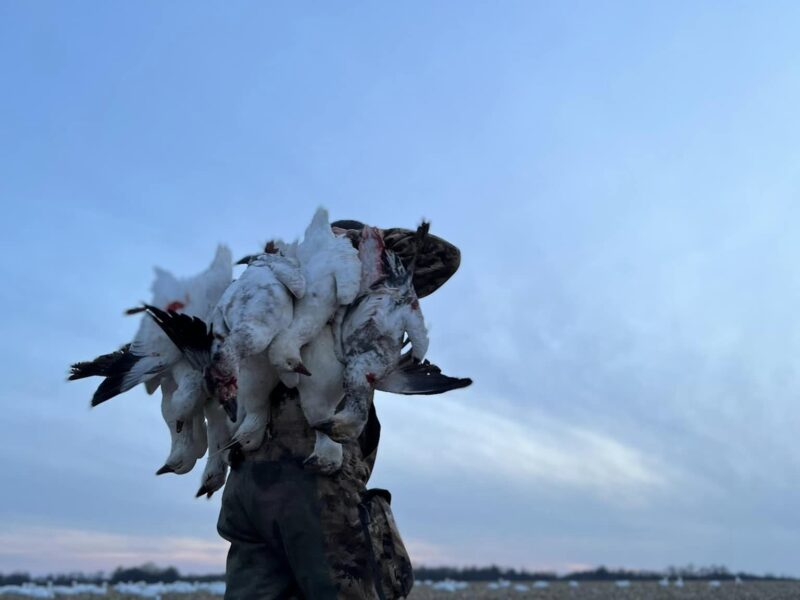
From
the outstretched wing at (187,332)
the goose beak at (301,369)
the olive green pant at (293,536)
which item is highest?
the outstretched wing at (187,332)

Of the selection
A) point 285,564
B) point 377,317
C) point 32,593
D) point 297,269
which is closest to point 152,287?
point 297,269

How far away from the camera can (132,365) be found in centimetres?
331

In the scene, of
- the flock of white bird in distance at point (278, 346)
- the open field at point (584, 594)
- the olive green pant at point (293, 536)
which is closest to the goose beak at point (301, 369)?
the flock of white bird in distance at point (278, 346)

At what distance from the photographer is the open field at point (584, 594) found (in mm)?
14086

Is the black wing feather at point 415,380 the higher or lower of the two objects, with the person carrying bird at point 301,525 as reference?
higher

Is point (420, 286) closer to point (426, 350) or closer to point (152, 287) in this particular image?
point (426, 350)

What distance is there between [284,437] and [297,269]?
57 cm

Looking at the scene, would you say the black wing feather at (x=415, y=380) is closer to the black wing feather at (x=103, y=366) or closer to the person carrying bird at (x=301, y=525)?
the person carrying bird at (x=301, y=525)

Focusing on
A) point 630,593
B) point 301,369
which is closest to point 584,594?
point 630,593

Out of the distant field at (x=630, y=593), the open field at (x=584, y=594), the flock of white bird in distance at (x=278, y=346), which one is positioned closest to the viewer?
the flock of white bird in distance at (x=278, y=346)

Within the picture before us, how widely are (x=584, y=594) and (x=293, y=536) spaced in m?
15.3

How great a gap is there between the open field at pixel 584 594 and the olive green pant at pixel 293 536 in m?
10.9

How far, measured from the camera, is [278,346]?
3.13m

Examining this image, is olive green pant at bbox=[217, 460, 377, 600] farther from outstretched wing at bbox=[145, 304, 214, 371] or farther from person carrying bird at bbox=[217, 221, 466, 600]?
outstretched wing at bbox=[145, 304, 214, 371]
